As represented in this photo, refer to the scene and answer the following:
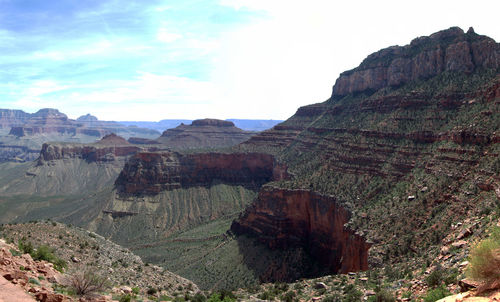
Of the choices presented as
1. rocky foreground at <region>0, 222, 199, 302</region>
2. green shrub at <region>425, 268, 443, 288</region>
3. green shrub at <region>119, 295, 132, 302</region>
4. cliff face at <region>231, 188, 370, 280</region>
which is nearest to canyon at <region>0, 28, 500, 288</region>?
cliff face at <region>231, 188, 370, 280</region>

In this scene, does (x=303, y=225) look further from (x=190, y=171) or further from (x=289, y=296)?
(x=190, y=171)

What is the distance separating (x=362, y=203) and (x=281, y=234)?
1670 centimetres

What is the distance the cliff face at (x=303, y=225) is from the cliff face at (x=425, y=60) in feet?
121

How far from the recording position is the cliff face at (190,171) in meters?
117

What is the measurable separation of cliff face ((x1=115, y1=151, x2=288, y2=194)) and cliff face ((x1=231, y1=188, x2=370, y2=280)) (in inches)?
1865

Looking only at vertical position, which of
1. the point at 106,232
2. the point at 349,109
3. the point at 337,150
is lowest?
the point at 106,232

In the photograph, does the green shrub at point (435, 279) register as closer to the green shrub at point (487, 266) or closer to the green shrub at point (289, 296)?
the green shrub at point (487, 266)

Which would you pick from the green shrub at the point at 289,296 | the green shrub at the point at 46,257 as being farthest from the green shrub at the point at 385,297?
the green shrub at the point at 46,257

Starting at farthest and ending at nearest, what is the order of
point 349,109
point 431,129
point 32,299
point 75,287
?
point 349,109, point 431,129, point 75,287, point 32,299

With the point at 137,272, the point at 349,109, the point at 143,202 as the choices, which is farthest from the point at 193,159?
the point at 137,272

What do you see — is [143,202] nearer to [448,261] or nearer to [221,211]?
[221,211]

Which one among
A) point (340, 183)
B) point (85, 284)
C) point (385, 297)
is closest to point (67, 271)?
point (85, 284)

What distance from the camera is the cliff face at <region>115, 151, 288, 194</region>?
11725 cm

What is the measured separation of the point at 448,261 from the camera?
80.3ft
